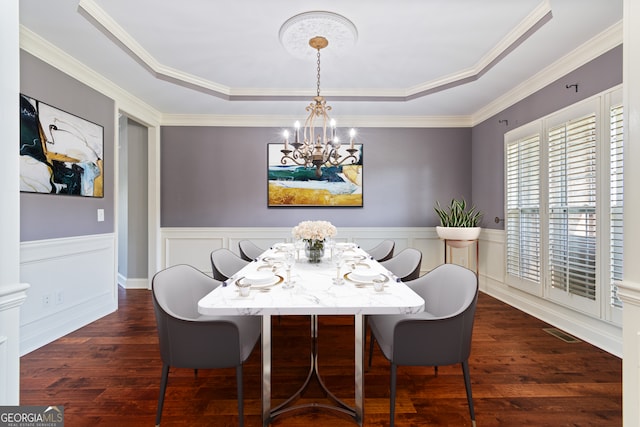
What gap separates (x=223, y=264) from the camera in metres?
2.48

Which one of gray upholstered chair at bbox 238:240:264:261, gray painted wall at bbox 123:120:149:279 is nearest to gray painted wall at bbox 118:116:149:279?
gray painted wall at bbox 123:120:149:279

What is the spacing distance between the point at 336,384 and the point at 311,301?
996mm

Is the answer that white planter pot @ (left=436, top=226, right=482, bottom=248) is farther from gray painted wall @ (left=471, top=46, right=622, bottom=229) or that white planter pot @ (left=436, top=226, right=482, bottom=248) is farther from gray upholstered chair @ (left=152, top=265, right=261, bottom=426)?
gray upholstered chair @ (left=152, top=265, right=261, bottom=426)

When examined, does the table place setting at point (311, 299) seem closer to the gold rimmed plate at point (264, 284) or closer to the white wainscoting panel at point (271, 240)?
the gold rimmed plate at point (264, 284)

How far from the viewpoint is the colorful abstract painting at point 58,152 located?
7.85 feet

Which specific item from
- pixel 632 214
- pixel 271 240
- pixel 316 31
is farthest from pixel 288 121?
pixel 632 214

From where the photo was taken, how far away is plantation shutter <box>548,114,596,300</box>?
251 centimetres

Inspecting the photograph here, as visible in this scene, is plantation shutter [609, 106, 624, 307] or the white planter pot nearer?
plantation shutter [609, 106, 624, 307]

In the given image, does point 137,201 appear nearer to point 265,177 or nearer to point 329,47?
point 265,177

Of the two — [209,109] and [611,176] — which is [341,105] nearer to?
[209,109]

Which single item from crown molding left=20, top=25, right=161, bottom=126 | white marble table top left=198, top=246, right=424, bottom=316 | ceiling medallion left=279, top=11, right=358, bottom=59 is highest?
ceiling medallion left=279, top=11, right=358, bottom=59

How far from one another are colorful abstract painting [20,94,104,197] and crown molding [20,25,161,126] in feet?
1.30

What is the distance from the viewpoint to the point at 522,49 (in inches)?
103

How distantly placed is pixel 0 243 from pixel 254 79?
2986mm
